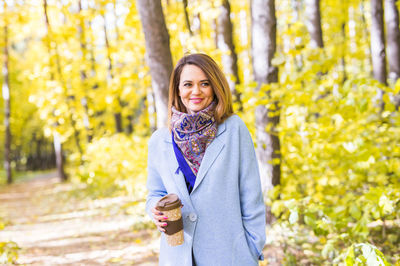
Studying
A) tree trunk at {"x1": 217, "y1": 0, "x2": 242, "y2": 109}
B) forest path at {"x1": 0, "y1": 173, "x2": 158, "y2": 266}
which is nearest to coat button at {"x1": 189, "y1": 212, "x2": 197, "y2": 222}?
forest path at {"x1": 0, "y1": 173, "x2": 158, "y2": 266}

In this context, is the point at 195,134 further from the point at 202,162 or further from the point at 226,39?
the point at 226,39

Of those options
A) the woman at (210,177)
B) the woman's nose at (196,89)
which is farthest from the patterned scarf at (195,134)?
the woman's nose at (196,89)

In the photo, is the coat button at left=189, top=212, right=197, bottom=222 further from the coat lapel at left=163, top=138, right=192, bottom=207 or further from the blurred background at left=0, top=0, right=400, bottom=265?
the blurred background at left=0, top=0, right=400, bottom=265

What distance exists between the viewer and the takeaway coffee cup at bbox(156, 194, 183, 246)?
5.81 feet

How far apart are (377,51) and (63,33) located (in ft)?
29.9

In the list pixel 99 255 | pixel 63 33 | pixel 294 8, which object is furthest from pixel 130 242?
pixel 294 8

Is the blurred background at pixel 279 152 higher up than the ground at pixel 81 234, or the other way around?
the blurred background at pixel 279 152

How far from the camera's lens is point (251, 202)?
1.92 metres

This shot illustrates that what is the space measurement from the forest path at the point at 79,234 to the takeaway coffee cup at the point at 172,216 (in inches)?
119

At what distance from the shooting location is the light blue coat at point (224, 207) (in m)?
1.88

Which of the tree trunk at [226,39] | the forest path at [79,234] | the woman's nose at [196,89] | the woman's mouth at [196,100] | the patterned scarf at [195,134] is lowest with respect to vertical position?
the forest path at [79,234]

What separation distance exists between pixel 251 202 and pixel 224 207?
0.53ft

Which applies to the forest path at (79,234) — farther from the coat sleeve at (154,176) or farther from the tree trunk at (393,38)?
the tree trunk at (393,38)

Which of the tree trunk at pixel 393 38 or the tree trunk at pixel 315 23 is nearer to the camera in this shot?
the tree trunk at pixel 393 38
